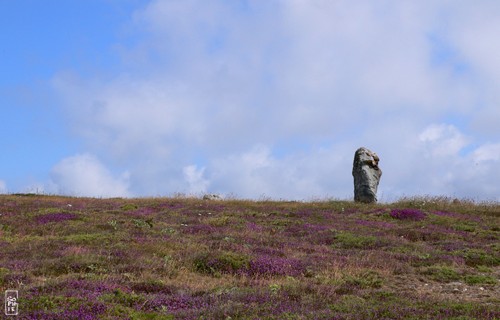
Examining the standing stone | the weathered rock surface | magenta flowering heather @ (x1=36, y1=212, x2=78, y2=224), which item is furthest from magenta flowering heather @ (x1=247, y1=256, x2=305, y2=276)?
the weathered rock surface

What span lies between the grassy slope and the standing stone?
1025 centimetres

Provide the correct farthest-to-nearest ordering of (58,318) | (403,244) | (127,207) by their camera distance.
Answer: (127,207) < (403,244) < (58,318)

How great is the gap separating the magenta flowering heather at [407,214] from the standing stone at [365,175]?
835cm

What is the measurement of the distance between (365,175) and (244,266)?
1088 inches

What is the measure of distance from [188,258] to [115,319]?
22.2 ft

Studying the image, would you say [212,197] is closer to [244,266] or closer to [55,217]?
[55,217]

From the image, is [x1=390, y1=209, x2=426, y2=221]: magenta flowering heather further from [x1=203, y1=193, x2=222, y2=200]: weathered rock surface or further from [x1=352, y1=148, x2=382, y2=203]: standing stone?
[x1=203, y1=193, x2=222, y2=200]: weathered rock surface

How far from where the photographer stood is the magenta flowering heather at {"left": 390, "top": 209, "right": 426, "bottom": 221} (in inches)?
1187

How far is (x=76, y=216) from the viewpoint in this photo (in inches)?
979

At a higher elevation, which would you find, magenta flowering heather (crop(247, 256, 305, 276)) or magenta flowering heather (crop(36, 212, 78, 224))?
magenta flowering heather (crop(36, 212, 78, 224))

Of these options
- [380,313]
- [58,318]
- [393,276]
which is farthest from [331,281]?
[58,318]

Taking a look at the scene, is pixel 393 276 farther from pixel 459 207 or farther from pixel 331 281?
pixel 459 207

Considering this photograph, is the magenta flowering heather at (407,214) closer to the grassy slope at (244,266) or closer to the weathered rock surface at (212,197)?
the grassy slope at (244,266)

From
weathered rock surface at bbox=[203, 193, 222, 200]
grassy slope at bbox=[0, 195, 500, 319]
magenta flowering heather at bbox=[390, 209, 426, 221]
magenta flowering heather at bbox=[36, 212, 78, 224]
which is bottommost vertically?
grassy slope at bbox=[0, 195, 500, 319]
